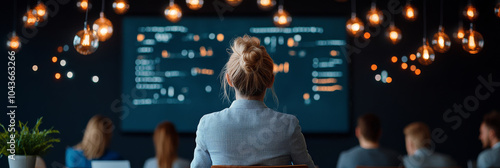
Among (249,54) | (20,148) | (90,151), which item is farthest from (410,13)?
(249,54)

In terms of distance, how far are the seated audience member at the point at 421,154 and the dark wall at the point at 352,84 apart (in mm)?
2621

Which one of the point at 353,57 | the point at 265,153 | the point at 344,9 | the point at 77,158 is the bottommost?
the point at 77,158

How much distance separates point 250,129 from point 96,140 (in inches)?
106

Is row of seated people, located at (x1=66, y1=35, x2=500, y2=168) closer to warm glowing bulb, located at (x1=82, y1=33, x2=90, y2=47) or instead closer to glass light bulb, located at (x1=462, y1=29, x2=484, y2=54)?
warm glowing bulb, located at (x1=82, y1=33, x2=90, y2=47)

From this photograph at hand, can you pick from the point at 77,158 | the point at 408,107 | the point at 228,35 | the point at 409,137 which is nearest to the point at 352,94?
the point at 408,107

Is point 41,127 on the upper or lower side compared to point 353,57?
lower

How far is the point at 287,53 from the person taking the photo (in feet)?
21.6

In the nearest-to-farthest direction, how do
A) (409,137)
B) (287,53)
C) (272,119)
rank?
(272,119) < (409,137) < (287,53)

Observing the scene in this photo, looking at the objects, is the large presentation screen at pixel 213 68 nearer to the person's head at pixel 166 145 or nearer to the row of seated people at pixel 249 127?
the person's head at pixel 166 145

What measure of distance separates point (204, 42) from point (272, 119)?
4.91m

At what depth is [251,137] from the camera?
180 centimetres

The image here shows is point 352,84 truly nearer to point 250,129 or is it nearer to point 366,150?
point 366,150

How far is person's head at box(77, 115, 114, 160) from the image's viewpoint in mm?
4199

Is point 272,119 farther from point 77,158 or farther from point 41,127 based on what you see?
point 41,127
